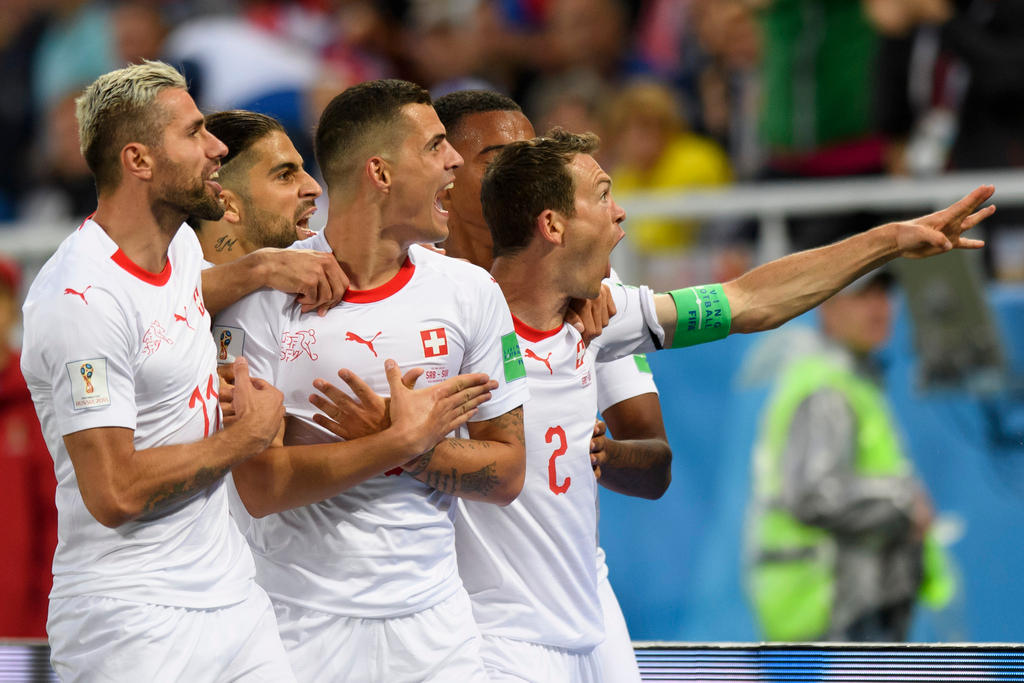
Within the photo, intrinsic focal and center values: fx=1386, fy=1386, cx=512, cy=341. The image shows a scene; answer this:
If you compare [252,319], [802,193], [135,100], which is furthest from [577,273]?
[802,193]

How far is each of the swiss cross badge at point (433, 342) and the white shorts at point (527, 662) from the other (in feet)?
2.81

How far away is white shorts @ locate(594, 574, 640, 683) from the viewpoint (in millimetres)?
4246

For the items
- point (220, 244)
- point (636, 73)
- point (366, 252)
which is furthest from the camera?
point (636, 73)

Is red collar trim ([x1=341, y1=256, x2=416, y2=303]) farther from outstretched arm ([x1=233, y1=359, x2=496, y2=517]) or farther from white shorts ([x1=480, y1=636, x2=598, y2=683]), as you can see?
white shorts ([x1=480, y1=636, x2=598, y2=683])

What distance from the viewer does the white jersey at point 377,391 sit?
3582mm

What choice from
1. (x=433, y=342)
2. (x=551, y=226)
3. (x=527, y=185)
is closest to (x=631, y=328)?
(x=551, y=226)

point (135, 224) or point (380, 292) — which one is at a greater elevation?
point (135, 224)

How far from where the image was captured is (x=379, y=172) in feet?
12.3

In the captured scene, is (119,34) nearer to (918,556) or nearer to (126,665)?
(918,556)

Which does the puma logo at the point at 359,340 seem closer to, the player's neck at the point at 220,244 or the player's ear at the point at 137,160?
the player's ear at the point at 137,160

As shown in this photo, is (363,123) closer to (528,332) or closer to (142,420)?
(528,332)

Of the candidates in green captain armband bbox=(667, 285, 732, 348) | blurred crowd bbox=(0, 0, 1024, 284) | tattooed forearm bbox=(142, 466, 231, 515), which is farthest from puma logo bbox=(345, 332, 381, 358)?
blurred crowd bbox=(0, 0, 1024, 284)

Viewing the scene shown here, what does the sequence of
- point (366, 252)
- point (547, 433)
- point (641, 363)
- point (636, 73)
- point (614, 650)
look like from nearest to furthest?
point (366, 252)
point (547, 433)
point (614, 650)
point (641, 363)
point (636, 73)

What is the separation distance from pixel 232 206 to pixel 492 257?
841 mm
